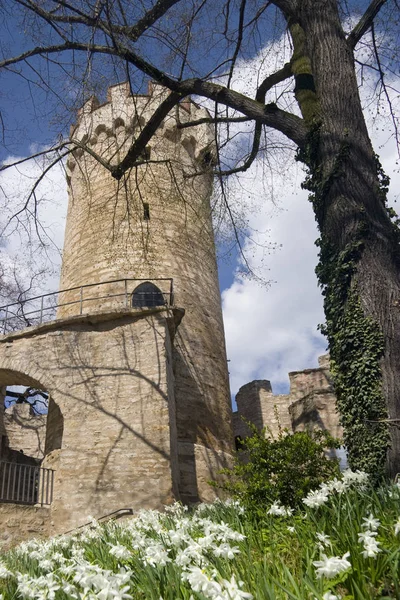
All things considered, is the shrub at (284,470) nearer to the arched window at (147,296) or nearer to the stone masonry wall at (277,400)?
the arched window at (147,296)

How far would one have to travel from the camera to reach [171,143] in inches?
674

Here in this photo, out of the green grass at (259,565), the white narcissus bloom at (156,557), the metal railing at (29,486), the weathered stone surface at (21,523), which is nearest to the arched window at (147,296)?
the metal railing at (29,486)

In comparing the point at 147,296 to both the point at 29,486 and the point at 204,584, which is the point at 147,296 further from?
the point at 204,584

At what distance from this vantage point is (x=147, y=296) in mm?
14000

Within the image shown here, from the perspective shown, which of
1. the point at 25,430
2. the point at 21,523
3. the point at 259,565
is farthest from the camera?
the point at 25,430

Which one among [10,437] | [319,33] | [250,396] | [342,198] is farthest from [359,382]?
[10,437]

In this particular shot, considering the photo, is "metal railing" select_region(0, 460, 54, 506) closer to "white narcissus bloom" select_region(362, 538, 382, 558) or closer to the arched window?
the arched window

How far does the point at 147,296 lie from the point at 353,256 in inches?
355

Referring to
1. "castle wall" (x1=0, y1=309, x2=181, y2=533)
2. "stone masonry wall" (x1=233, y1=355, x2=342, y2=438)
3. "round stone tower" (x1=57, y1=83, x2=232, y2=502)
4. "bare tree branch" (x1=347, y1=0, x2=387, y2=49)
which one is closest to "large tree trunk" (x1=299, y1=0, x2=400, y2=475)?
"bare tree branch" (x1=347, y1=0, x2=387, y2=49)

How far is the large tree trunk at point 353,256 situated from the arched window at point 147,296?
8038 mm

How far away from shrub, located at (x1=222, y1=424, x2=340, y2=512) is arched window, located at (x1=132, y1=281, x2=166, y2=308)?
327 inches

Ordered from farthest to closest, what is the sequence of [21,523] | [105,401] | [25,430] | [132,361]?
1. [25,430]
2. [132,361]
3. [105,401]
4. [21,523]

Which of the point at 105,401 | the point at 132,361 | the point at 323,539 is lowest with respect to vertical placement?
the point at 323,539

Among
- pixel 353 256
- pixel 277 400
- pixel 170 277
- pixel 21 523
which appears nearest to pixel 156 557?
pixel 353 256
